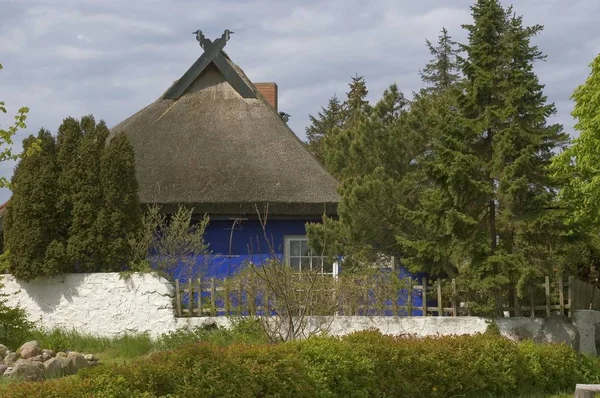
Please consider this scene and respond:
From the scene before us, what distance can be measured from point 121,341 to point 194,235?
3299 mm

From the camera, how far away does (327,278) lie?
1647 cm

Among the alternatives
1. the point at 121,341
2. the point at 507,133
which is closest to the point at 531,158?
the point at 507,133

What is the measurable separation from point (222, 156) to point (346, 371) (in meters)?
11.5

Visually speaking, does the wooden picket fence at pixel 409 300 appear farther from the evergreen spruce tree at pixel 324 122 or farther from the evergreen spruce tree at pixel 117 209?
the evergreen spruce tree at pixel 324 122

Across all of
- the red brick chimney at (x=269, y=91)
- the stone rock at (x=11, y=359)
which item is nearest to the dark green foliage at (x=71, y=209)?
the stone rock at (x=11, y=359)

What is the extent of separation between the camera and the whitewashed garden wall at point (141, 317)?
1598 centimetres

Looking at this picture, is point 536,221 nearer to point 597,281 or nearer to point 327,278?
point 327,278

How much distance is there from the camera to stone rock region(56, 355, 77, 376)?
12659mm

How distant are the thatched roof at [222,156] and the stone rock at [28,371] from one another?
27.1ft

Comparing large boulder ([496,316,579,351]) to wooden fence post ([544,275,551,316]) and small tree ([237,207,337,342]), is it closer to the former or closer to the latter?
wooden fence post ([544,275,551,316])

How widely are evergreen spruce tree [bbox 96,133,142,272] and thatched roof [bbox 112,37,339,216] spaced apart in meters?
2.58

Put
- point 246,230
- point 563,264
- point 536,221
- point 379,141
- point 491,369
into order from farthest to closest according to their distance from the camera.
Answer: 1. point 246,230
2. point 379,141
3. point 563,264
4. point 536,221
5. point 491,369

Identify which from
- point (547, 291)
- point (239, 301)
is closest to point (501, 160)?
point (547, 291)

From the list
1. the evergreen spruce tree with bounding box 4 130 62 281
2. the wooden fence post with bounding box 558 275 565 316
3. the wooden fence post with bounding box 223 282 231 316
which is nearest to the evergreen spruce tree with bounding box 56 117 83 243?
the evergreen spruce tree with bounding box 4 130 62 281
